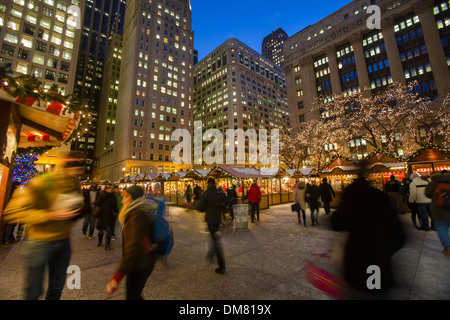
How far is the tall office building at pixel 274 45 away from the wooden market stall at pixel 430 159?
586 ft

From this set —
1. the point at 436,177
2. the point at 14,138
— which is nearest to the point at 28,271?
the point at 14,138

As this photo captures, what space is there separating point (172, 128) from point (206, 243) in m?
58.1

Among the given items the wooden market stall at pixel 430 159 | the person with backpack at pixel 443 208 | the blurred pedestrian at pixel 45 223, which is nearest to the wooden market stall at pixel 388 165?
the wooden market stall at pixel 430 159

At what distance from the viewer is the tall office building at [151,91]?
53.6 metres

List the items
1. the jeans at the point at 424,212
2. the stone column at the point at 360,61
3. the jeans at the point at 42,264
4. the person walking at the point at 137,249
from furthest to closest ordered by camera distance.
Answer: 1. the stone column at the point at 360,61
2. the jeans at the point at 424,212
3. the jeans at the point at 42,264
4. the person walking at the point at 137,249

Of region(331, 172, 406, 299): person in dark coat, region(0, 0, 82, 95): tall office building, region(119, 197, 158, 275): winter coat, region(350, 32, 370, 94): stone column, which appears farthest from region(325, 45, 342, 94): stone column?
region(0, 0, 82, 95): tall office building

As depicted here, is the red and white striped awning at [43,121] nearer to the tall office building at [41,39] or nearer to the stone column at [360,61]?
the tall office building at [41,39]

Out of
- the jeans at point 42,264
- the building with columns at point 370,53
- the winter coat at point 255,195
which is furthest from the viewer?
the building with columns at point 370,53

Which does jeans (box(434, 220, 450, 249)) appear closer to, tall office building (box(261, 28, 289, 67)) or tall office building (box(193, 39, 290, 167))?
tall office building (box(193, 39, 290, 167))

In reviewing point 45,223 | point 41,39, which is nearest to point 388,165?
point 45,223

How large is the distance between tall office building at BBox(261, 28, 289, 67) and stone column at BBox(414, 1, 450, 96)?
148m
